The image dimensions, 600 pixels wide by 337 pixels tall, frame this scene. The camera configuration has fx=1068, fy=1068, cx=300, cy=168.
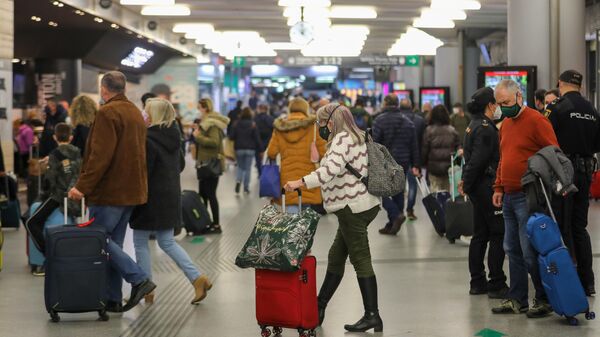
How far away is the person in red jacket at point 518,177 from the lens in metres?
7.02

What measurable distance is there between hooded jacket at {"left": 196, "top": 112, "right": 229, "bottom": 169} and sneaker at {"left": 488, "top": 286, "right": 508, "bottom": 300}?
5282 mm

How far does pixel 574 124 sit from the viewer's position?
7.82 m

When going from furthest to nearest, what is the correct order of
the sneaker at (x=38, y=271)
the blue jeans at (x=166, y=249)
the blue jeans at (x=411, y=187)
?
the blue jeans at (x=411, y=187)
the sneaker at (x=38, y=271)
the blue jeans at (x=166, y=249)

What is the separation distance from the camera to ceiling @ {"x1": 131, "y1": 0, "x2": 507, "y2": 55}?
21000mm

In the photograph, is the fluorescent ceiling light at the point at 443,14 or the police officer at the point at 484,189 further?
the fluorescent ceiling light at the point at 443,14

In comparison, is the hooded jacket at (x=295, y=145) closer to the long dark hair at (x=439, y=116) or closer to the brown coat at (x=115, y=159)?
the brown coat at (x=115, y=159)

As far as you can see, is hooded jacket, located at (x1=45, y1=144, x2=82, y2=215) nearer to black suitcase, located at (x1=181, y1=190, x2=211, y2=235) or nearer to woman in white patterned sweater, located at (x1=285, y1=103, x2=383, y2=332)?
woman in white patterned sweater, located at (x1=285, y1=103, x2=383, y2=332)

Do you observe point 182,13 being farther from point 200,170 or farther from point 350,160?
point 350,160

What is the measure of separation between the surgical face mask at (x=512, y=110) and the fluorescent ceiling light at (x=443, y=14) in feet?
49.1

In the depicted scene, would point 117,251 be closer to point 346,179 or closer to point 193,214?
point 346,179

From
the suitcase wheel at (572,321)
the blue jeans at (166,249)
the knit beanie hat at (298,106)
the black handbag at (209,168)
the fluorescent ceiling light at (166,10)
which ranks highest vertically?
the fluorescent ceiling light at (166,10)

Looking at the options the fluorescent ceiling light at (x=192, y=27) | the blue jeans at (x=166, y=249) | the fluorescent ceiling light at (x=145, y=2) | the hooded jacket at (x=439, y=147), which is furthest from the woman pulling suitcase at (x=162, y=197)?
the fluorescent ceiling light at (x=192, y=27)

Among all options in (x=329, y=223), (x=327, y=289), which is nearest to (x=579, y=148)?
(x=327, y=289)

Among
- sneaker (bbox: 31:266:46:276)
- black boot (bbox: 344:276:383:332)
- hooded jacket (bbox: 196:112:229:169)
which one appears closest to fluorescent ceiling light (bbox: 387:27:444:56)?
hooded jacket (bbox: 196:112:229:169)
